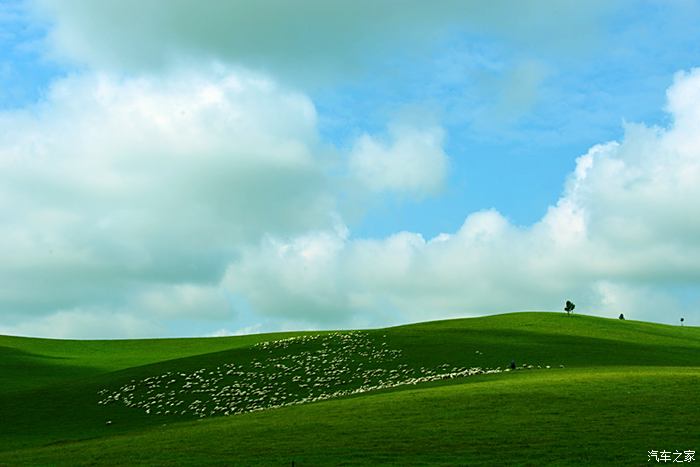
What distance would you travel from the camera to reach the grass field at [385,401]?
33062 millimetres

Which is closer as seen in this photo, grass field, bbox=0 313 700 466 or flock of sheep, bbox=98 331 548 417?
grass field, bbox=0 313 700 466

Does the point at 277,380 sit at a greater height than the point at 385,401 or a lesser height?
greater

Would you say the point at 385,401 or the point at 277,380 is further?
the point at 277,380

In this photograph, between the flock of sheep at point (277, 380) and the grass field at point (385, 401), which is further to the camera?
the flock of sheep at point (277, 380)

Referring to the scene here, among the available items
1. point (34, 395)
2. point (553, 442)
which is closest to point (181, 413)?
point (34, 395)

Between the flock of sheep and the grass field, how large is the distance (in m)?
0.20

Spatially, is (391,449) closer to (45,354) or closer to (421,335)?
(421,335)

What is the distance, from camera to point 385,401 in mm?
44906

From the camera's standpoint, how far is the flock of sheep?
A: 57.7m

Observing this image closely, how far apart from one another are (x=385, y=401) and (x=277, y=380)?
20.3m

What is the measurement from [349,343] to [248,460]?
43.3 m

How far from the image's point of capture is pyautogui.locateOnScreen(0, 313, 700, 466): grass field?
33062 mm

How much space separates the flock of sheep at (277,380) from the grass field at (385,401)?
20 centimetres

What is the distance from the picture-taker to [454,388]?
158 feet
